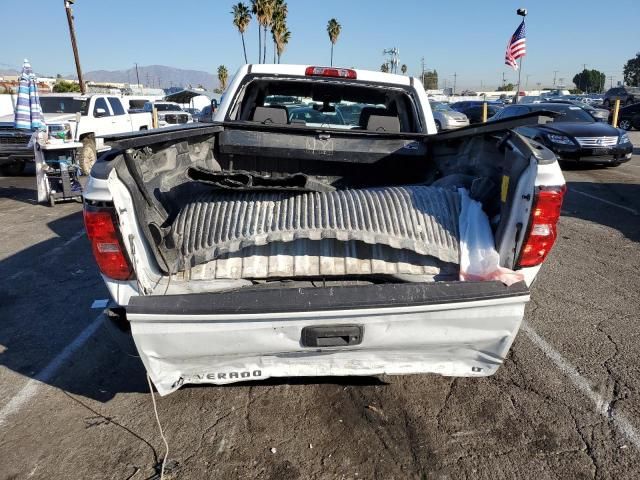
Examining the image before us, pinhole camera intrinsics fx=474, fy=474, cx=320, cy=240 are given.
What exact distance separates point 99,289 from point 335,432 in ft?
10.5

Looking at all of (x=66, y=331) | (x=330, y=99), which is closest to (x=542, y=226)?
(x=330, y=99)

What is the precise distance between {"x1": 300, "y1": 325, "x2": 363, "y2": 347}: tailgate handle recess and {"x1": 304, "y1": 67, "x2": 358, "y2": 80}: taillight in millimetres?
2636

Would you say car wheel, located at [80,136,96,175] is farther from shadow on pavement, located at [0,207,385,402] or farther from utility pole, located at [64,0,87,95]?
utility pole, located at [64,0,87,95]

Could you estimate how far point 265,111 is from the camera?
433 cm

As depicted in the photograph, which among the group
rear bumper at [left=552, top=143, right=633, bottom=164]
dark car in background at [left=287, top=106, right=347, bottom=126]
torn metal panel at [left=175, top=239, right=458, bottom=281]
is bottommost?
rear bumper at [left=552, top=143, right=633, bottom=164]

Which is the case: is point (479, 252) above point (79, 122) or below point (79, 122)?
below

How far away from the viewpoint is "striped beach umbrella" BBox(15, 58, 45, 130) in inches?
338

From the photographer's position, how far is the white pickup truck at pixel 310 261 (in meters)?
2.21

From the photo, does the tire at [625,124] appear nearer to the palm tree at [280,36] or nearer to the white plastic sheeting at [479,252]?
the white plastic sheeting at [479,252]

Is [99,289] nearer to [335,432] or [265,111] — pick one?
[265,111]

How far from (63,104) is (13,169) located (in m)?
2.13

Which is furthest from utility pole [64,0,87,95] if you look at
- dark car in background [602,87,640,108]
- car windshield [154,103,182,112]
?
dark car in background [602,87,640,108]

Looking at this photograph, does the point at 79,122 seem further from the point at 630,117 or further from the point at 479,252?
the point at 630,117

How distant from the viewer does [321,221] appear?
263 centimetres
